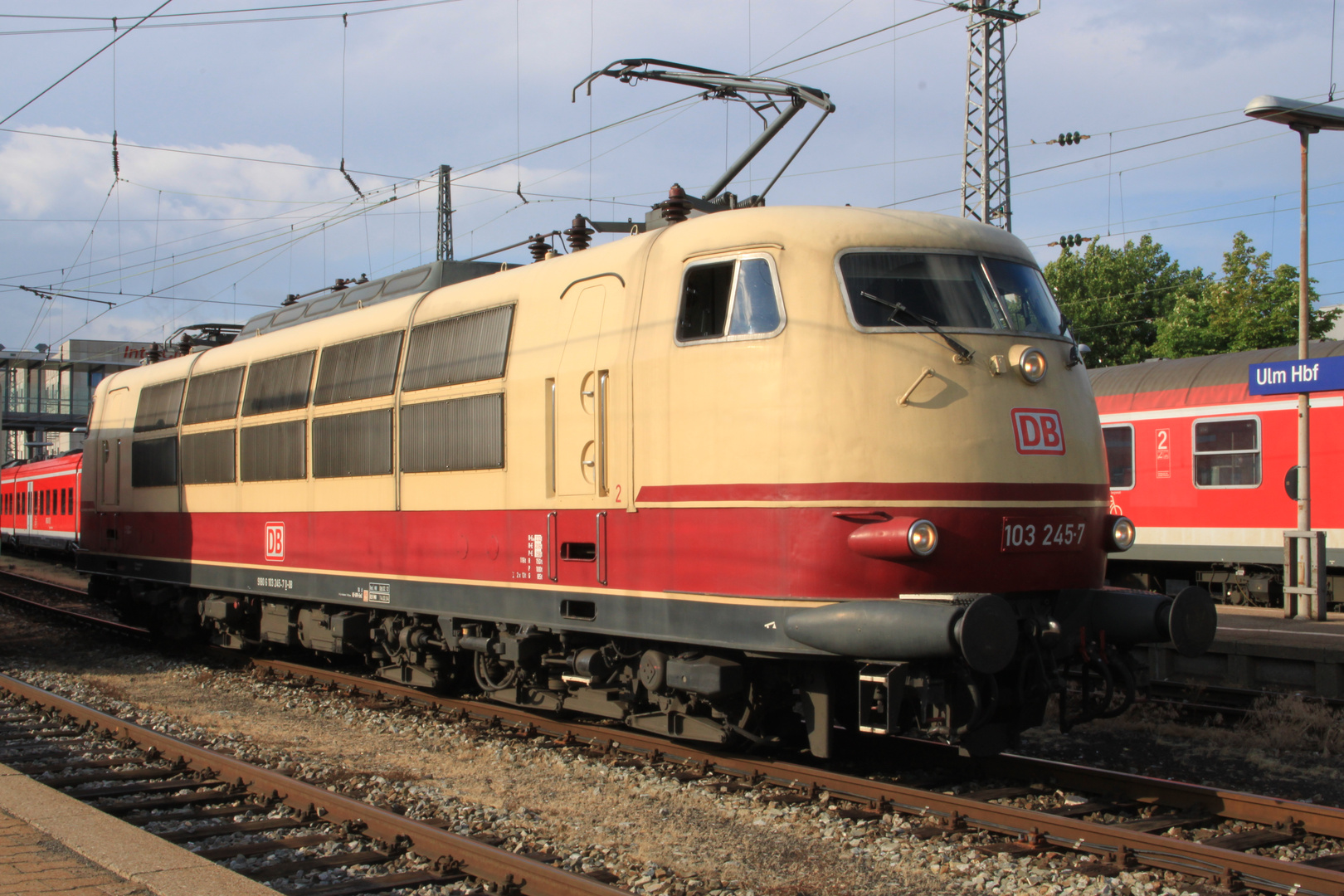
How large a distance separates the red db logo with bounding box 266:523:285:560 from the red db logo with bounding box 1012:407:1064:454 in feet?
26.3

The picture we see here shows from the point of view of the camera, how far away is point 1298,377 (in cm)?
1337

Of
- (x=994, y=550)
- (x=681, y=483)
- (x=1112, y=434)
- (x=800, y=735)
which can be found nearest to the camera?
(x=994, y=550)

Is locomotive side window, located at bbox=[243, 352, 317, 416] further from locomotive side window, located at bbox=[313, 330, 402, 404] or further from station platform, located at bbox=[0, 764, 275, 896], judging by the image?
station platform, located at bbox=[0, 764, 275, 896]

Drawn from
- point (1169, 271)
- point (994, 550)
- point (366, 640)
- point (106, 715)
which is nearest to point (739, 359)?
point (994, 550)

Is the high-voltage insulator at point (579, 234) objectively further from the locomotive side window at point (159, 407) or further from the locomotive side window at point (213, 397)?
the locomotive side window at point (159, 407)

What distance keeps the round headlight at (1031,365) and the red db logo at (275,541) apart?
8.05 metres

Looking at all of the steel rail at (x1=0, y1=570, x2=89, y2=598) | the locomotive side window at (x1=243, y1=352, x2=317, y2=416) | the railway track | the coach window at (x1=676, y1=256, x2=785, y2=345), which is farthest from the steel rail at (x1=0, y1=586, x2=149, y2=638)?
the coach window at (x1=676, y1=256, x2=785, y2=345)

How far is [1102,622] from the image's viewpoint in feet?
23.9

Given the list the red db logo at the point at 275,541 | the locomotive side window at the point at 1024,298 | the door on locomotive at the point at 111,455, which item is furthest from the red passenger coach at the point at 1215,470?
the door on locomotive at the point at 111,455

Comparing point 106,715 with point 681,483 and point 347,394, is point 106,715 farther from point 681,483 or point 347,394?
point 681,483

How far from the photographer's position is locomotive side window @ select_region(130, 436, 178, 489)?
14.6m

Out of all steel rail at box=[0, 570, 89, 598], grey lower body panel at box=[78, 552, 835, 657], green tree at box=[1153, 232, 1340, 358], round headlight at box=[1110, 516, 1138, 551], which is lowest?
steel rail at box=[0, 570, 89, 598]

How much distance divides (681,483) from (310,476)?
555 cm

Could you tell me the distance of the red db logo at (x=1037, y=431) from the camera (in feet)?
22.9
